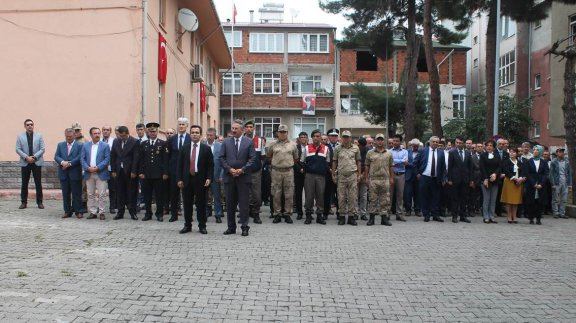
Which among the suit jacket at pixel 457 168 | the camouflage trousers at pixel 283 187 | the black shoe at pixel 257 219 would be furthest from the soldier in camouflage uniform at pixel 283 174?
the suit jacket at pixel 457 168

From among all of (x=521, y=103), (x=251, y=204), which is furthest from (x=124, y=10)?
(x=521, y=103)

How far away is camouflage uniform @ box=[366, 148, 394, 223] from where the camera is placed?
12992 millimetres

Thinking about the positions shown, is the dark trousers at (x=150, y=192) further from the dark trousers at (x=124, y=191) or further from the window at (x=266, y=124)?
the window at (x=266, y=124)

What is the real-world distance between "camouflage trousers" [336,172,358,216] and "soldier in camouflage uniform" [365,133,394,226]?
0.43 metres

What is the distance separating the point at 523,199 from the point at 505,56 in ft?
93.9

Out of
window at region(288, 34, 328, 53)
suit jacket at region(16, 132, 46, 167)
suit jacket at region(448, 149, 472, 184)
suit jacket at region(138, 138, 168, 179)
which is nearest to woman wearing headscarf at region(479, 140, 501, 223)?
suit jacket at region(448, 149, 472, 184)

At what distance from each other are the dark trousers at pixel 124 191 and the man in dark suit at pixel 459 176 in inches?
291

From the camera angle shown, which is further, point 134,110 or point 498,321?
point 134,110

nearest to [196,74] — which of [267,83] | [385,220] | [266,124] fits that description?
[385,220]

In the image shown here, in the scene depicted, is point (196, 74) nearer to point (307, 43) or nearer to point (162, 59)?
point (162, 59)

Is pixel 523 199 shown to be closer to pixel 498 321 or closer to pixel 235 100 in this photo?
pixel 498 321

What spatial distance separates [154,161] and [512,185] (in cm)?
857

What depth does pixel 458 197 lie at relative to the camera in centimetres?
1438

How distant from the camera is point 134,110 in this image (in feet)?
55.1
